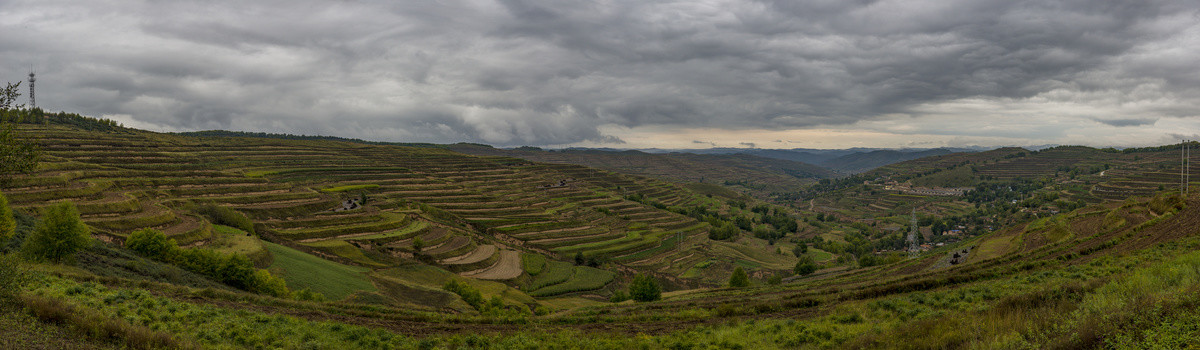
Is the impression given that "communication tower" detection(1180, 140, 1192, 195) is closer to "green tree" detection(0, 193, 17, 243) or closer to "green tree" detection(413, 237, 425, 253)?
"green tree" detection(413, 237, 425, 253)

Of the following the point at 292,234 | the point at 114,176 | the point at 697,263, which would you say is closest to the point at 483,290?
the point at 292,234

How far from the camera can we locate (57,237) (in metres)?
24.3

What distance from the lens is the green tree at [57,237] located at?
23.7 meters

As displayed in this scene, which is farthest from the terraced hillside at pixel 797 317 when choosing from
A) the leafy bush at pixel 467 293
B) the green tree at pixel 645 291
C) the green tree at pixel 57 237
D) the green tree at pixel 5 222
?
the green tree at pixel 645 291

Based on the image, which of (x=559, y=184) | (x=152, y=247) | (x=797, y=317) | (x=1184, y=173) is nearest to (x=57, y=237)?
(x=152, y=247)

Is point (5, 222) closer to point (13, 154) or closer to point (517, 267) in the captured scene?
point (13, 154)

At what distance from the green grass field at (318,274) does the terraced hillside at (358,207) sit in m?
2.88

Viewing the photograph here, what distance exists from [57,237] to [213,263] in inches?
360

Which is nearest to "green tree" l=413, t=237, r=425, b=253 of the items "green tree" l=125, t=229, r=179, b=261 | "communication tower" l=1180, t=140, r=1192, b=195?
"green tree" l=125, t=229, r=179, b=261

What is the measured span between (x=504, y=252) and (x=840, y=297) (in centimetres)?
5384

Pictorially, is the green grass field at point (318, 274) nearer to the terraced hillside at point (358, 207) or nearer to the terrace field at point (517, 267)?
the terrace field at point (517, 267)

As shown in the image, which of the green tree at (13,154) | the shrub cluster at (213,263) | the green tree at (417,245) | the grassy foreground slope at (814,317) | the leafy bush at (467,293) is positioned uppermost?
the green tree at (13,154)

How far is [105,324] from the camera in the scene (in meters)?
10.7

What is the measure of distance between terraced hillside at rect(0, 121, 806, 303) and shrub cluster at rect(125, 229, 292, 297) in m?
6.06
